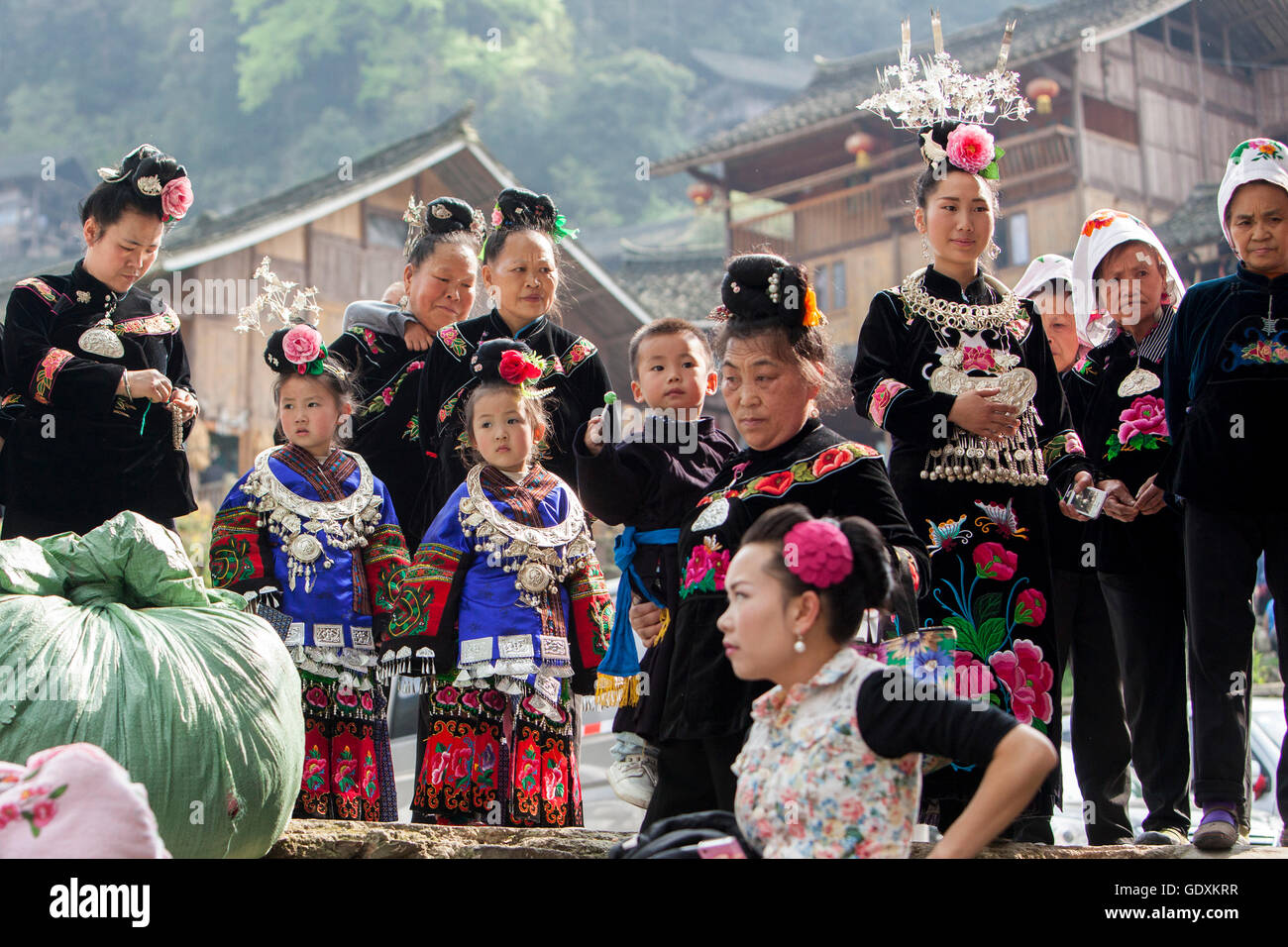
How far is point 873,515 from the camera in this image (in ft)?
10.7

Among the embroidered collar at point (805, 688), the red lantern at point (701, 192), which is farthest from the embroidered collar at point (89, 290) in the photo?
the red lantern at point (701, 192)

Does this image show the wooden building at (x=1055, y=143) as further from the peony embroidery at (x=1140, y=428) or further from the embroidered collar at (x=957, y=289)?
the embroidered collar at (x=957, y=289)

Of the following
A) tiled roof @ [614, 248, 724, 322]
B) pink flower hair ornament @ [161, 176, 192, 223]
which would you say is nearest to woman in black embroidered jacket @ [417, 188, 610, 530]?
pink flower hair ornament @ [161, 176, 192, 223]

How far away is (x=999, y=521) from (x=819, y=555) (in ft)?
5.15

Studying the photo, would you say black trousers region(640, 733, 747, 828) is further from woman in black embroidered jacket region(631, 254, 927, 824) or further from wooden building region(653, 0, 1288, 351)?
wooden building region(653, 0, 1288, 351)

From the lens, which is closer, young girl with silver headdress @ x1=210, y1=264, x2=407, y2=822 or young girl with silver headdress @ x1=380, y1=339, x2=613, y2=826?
young girl with silver headdress @ x1=380, y1=339, x2=613, y2=826

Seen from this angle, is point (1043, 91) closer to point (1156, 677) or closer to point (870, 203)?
point (870, 203)

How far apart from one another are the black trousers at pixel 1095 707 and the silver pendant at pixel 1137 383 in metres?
0.61

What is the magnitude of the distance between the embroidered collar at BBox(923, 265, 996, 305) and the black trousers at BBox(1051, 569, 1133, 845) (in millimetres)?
1020

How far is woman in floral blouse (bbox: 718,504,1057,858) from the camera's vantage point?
2.39m

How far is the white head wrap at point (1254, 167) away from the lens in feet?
13.2

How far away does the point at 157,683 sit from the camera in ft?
10.7
